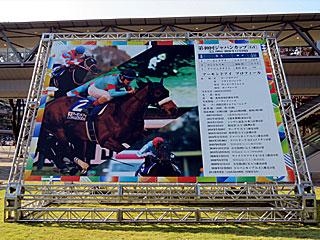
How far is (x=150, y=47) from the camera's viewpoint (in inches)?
385

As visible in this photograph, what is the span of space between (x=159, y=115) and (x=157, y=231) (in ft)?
12.8

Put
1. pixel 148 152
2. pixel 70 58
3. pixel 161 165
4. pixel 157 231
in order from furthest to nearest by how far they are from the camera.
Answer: pixel 70 58
pixel 148 152
pixel 161 165
pixel 157 231

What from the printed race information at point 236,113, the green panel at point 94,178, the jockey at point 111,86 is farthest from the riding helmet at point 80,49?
the green panel at point 94,178

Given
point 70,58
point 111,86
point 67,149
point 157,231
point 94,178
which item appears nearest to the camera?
point 157,231

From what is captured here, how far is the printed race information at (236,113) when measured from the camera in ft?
25.8

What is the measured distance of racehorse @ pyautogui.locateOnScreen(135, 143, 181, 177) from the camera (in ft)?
25.9

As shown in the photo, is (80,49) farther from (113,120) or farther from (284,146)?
(284,146)

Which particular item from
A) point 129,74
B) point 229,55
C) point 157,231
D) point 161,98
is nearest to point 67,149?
point 129,74

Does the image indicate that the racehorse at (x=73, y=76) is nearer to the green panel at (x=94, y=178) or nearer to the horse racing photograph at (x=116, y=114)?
the horse racing photograph at (x=116, y=114)

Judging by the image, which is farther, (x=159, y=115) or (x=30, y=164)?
(x=159, y=115)

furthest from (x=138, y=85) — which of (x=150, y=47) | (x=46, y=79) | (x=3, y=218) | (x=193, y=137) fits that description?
(x=3, y=218)

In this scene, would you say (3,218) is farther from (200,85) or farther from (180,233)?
(200,85)

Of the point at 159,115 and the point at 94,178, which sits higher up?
the point at 159,115

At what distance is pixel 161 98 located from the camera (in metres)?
8.89
